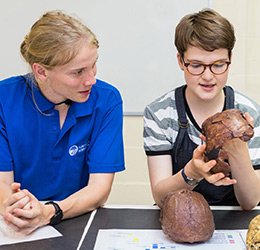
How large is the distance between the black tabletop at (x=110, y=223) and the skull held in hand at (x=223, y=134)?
261 millimetres

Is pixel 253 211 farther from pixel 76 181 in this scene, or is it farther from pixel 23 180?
pixel 23 180

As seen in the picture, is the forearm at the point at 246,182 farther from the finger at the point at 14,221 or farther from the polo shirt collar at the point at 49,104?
the finger at the point at 14,221

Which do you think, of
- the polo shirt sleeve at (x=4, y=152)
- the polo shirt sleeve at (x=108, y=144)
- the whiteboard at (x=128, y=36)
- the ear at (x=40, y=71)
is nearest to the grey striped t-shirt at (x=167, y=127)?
the polo shirt sleeve at (x=108, y=144)

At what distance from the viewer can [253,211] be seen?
1522mm

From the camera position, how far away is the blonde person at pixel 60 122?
1519mm

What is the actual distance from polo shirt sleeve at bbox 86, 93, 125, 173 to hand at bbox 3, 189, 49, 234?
33cm

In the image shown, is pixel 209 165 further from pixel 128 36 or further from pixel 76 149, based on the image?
pixel 128 36

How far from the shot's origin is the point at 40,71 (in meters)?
1.60

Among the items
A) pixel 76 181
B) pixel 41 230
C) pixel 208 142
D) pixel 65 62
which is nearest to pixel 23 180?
pixel 76 181

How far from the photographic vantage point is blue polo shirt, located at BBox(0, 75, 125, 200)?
5.45ft

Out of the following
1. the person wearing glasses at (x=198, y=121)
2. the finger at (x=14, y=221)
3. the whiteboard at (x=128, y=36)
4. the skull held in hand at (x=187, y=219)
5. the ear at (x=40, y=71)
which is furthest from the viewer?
the whiteboard at (x=128, y=36)

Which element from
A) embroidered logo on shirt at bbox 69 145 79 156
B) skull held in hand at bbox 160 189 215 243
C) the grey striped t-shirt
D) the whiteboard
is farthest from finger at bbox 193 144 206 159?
the whiteboard

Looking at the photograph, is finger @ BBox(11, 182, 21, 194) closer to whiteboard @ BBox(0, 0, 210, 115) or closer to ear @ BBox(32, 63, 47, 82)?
ear @ BBox(32, 63, 47, 82)

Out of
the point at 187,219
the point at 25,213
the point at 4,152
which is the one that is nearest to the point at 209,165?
the point at 187,219
